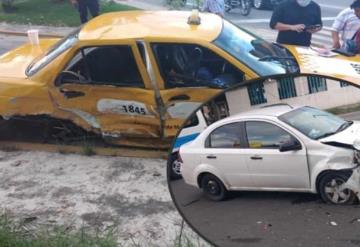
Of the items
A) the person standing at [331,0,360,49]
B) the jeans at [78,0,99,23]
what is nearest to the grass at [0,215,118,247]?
the person standing at [331,0,360,49]

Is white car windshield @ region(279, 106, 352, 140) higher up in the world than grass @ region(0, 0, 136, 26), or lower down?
higher up

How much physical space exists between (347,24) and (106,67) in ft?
9.67

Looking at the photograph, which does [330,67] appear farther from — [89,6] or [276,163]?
[89,6]

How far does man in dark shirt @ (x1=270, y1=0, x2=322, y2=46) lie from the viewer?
6.01 m

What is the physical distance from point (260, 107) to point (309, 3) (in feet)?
15.2

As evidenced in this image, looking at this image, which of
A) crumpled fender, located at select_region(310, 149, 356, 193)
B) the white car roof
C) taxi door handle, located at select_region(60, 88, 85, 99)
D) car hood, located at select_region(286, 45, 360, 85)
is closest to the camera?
crumpled fender, located at select_region(310, 149, 356, 193)

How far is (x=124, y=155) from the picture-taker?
17.6 feet

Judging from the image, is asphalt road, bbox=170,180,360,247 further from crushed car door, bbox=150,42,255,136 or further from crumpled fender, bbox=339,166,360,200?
crushed car door, bbox=150,42,255,136

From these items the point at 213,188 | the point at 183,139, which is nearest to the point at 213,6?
the point at 183,139

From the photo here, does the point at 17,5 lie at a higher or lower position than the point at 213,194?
lower

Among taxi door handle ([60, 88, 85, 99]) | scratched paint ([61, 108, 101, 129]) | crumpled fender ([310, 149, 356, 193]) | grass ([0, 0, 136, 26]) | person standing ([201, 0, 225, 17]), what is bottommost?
grass ([0, 0, 136, 26])

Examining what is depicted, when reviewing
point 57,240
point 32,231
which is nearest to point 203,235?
point 57,240

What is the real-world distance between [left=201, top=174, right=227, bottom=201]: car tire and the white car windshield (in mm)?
294

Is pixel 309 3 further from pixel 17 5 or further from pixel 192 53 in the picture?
pixel 17 5
